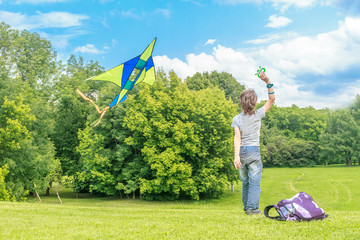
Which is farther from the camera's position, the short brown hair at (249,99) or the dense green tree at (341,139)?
the dense green tree at (341,139)

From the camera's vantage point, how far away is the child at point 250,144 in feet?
21.8

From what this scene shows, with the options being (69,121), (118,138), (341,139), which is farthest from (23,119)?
(341,139)

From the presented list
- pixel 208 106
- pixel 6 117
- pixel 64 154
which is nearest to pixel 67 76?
pixel 64 154

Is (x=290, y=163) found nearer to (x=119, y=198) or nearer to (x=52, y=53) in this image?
(x=119, y=198)

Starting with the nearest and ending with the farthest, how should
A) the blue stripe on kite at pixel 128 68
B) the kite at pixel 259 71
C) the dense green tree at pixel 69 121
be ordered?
the kite at pixel 259 71
the blue stripe on kite at pixel 128 68
the dense green tree at pixel 69 121

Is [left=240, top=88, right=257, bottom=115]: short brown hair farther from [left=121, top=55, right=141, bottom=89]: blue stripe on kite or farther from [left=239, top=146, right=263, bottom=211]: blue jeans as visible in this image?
[left=121, top=55, right=141, bottom=89]: blue stripe on kite

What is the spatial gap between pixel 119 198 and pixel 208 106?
15.1m

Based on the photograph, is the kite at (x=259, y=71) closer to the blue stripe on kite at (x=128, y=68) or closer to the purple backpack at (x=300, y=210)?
the purple backpack at (x=300, y=210)

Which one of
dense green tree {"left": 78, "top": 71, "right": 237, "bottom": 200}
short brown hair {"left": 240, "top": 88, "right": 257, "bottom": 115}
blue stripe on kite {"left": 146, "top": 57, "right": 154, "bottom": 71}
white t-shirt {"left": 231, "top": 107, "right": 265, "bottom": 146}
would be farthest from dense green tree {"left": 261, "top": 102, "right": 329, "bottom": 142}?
short brown hair {"left": 240, "top": 88, "right": 257, "bottom": 115}

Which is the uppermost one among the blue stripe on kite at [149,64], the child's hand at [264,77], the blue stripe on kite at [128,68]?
the blue stripe on kite at [149,64]

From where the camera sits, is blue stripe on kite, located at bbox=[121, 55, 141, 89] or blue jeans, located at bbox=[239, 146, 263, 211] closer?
blue jeans, located at bbox=[239, 146, 263, 211]

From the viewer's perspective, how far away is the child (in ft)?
21.8

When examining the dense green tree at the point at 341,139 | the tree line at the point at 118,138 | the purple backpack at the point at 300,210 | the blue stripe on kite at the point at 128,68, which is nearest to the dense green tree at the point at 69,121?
the tree line at the point at 118,138

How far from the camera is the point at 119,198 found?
123 feet
